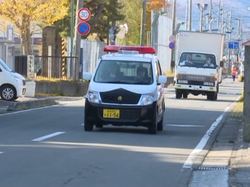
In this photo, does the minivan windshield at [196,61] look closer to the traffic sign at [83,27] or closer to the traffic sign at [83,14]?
the traffic sign at [83,27]

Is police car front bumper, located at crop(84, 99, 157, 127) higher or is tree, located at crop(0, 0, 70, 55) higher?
tree, located at crop(0, 0, 70, 55)

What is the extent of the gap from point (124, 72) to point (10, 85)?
1155cm

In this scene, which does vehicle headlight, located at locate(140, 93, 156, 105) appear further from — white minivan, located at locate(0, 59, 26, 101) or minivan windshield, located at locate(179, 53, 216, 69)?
minivan windshield, located at locate(179, 53, 216, 69)

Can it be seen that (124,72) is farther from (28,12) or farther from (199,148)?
(28,12)

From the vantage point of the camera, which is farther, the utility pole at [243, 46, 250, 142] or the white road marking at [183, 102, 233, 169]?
the utility pole at [243, 46, 250, 142]

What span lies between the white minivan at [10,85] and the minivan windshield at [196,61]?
9.41 m

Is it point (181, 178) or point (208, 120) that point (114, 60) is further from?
point (181, 178)

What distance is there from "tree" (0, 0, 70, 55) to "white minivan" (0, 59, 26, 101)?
1050cm

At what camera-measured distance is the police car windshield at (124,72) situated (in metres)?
16.1

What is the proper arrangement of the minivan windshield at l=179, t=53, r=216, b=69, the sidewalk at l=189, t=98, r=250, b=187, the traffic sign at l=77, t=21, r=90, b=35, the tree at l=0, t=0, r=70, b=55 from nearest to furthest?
1. the sidewalk at l=189, t=98, r=250, b=187
2. the traffic sign at l=77, t=21, r=90, b=35
3. the minivan windshield at l=179, t=53, r=216, b=69
4. the tree at l=0, t=0, r=70, b=55

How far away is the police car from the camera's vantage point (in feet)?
50.7

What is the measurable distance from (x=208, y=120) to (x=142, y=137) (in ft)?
19.9

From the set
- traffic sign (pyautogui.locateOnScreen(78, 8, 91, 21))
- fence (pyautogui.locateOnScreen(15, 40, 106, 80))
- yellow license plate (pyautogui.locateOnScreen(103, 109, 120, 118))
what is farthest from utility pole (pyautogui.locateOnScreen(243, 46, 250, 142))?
fence (pyautogui.locateOnScreen(15, 40, 106, 80))

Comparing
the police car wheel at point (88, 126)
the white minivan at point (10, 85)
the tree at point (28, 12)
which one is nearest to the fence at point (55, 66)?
the tree at point (28, 12)
